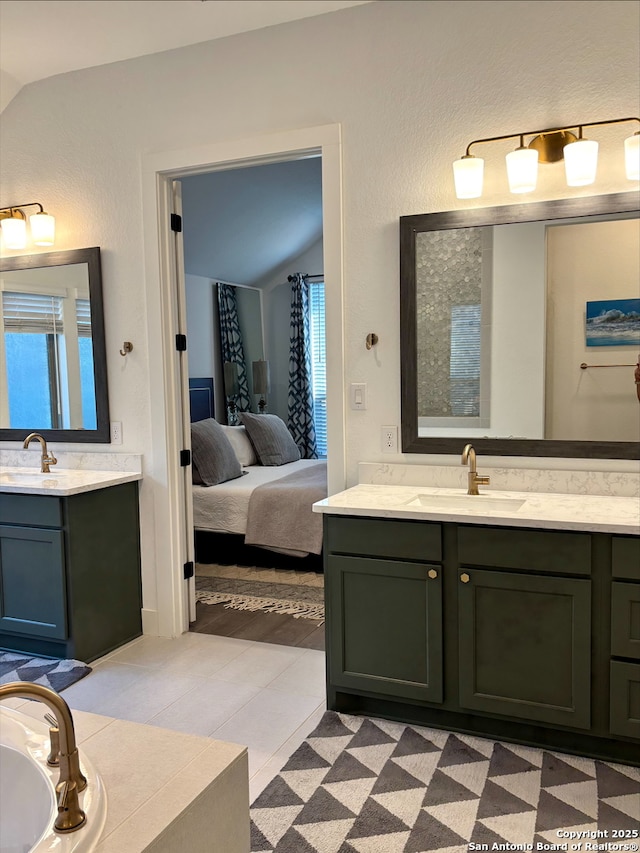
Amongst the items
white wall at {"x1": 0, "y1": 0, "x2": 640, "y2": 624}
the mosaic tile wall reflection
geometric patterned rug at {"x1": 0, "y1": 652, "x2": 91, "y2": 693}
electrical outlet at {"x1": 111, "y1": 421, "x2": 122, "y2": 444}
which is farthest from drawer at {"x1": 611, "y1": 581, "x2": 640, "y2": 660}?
electrical outlet at {"x1": 111, "y1": 421, "x2": 122, "y2": 444}

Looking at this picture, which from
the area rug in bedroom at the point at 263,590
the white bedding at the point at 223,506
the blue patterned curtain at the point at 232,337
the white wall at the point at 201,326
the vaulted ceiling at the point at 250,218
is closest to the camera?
the area rug in bedroom at the point at 263,590

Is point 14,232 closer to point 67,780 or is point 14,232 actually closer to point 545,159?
point 545,159

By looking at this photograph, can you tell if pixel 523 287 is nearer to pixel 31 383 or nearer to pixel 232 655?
pixel 232 655

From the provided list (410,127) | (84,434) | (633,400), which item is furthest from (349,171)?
(84,434)

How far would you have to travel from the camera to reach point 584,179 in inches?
99.0

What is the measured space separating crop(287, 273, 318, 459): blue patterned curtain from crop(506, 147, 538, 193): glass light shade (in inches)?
180

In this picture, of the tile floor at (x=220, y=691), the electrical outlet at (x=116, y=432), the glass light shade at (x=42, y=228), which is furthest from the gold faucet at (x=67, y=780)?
the glass light shade at (x=42, y=228)

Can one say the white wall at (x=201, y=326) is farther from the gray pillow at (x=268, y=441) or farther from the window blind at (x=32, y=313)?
the window blind at (x=32, y=313)

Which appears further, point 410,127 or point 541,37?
point 410,127

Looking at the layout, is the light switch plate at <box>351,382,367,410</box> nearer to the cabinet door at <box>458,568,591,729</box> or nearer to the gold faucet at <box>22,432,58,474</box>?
the cabinet door at <box>458,568,591,729</box>

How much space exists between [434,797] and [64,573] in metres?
1.85

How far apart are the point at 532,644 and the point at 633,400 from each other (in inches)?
38.4

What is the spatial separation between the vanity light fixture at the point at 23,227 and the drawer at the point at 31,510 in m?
1.31

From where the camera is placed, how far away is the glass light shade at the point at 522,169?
8.42ft
